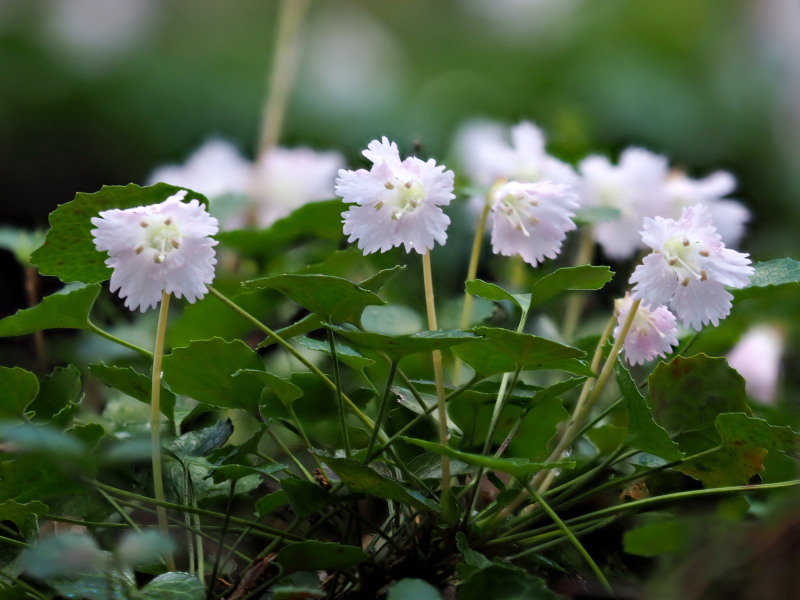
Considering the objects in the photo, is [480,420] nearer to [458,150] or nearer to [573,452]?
[573,452]

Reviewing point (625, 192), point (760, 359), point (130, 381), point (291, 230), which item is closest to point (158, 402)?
point (130, 381)

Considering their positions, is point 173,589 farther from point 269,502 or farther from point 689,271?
point 689,271

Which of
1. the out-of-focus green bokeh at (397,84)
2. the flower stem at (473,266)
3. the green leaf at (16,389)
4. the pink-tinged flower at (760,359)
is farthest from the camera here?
the out-of-focus green bokeh at (397,84)

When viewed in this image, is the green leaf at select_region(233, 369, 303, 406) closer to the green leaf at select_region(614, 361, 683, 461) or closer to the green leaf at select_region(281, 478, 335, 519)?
the green leaf at select_region(281, 478, 335, 519)

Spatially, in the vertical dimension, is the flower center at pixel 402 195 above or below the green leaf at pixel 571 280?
above

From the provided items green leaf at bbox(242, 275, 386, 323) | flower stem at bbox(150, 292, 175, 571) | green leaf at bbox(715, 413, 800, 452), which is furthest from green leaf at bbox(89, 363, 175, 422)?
green leaf at bbox(715, 413, 800, 452)

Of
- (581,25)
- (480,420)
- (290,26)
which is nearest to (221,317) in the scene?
(480,420)

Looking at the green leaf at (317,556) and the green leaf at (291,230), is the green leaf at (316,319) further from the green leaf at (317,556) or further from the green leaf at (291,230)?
the green leaf at (291,230)

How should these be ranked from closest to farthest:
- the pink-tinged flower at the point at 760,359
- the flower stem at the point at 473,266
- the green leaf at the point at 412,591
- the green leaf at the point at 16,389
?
the green leaf at the point at 412,591 < the green leaf at the point at 16,389 < the flower stem at the point at 473,266 < the pink-tinged flower at the point at 760,359

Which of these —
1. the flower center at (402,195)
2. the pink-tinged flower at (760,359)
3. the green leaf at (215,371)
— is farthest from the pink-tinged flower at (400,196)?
the pink-tinged flower at (760,359)
